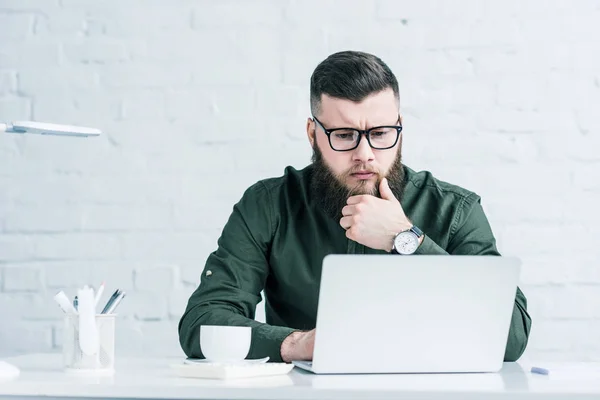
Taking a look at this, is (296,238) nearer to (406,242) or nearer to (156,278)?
(406,242)

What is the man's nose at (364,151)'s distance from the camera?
1.97 metres

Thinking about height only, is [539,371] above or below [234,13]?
below

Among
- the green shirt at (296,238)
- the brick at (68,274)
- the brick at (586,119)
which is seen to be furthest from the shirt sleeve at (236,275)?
the brick at (586,119)

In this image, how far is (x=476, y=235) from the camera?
203cm

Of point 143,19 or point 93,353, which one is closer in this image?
point 93,353

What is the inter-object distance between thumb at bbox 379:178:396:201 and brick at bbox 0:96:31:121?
4.07ft

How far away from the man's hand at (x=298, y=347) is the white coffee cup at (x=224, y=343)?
173mm

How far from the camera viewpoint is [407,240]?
1.76m

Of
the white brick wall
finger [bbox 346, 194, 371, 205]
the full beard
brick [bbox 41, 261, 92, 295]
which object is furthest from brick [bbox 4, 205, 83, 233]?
finger [bbox 346, 194, 371, 205]

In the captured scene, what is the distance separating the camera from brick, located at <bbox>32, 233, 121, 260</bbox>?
2562 mm

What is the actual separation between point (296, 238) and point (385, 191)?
0.28 metres

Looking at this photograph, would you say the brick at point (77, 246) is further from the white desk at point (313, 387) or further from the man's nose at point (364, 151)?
the white desk at point (313, 387)

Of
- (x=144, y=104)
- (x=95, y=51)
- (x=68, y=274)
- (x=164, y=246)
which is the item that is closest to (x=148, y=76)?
(x=144, y=104)

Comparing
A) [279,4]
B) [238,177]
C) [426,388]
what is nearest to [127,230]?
[238,177]
